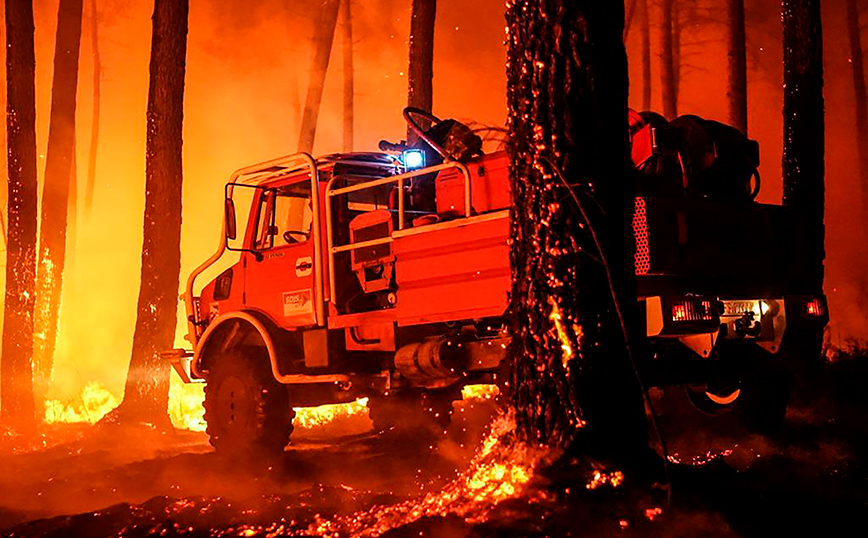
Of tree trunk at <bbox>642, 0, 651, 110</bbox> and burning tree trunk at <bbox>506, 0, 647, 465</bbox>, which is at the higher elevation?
tree trunk at <bbox>642, 0, 651, 110</bbox>

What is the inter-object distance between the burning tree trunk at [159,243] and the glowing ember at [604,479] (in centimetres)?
899

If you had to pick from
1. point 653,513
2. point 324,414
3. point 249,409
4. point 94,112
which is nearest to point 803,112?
point 249,409

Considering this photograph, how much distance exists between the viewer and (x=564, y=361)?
4.79 m

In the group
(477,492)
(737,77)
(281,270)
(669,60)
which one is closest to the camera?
(477,492)

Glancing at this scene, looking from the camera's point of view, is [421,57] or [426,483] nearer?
[426,483]

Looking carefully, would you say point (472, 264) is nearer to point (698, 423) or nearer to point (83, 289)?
point (698, 423)

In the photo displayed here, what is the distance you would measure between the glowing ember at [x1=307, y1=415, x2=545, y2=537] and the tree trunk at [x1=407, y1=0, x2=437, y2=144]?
9.28 m

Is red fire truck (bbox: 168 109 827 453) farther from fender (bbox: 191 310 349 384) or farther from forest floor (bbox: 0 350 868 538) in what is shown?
forest floor (bbox: 0 350 868 538)

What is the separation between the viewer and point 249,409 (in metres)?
9.19

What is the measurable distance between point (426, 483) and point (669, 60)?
22.4 m

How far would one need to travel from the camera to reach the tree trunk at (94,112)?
111 ft

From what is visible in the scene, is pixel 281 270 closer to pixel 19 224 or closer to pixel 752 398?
pixel 752 398

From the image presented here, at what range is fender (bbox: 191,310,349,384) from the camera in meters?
8.63

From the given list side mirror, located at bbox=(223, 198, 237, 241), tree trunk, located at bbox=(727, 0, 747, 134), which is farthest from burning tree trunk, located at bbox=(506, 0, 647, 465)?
tree trunk, located at bbox=(727, 0, 747, 134)
